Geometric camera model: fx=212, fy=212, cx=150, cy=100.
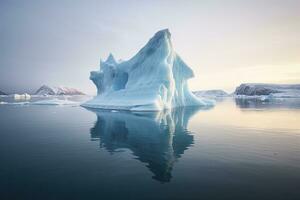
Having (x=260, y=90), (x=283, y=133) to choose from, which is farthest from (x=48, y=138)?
(x=260, y=90)

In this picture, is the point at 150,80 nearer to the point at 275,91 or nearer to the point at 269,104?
the point at 269,104

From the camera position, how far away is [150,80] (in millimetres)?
30328

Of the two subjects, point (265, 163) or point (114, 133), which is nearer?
point (265, 163)

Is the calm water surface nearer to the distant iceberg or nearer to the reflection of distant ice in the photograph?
the reflection of distant ice

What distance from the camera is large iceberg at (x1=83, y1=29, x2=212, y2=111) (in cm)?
2897

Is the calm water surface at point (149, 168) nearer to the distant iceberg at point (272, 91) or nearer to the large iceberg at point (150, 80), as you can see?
the large iceberg at point (150, 80)

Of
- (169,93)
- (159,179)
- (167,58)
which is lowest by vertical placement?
(159,179)

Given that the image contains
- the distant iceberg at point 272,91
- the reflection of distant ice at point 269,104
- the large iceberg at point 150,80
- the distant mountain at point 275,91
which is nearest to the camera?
the large iceberg at point 150,80

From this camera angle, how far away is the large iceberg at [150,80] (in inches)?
1141

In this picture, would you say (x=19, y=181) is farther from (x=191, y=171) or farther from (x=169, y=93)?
(x=169, y=93)

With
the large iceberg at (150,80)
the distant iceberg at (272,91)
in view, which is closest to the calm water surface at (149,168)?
the large iceberg at (150,80)

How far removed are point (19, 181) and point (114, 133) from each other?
7.85 meters

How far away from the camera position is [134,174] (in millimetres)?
6574

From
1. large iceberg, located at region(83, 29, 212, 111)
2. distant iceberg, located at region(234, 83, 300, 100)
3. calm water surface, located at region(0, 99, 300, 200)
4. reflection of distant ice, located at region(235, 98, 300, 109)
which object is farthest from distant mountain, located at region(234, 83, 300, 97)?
calm water surface, located at region(0, 99, 300, 200)
